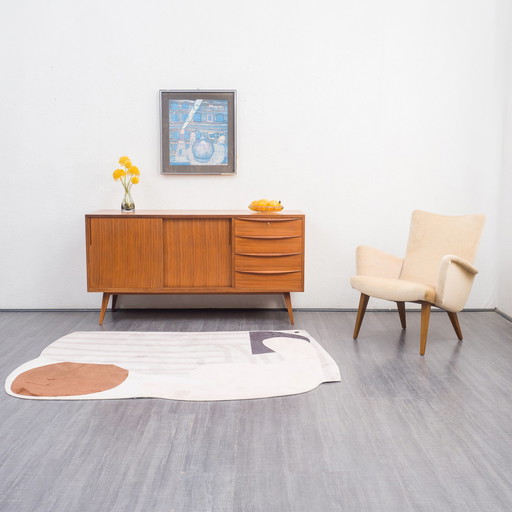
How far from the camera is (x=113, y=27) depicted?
4.69 m

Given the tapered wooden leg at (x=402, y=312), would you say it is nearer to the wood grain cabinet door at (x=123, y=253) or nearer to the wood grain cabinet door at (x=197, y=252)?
the wood grain cabinet door at (x=197, y=252)

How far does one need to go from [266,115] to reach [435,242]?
157cm

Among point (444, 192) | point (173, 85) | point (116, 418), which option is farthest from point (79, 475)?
point (444, 192)

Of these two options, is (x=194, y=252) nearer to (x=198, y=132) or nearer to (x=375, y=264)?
(x=198, y=132)

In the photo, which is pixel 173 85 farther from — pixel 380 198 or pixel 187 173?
pixel 380 198

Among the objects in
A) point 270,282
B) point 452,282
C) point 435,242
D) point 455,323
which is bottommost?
point 455,323

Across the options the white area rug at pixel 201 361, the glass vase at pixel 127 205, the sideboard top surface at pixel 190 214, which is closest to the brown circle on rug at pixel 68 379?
the white area rug at pixel 201 361

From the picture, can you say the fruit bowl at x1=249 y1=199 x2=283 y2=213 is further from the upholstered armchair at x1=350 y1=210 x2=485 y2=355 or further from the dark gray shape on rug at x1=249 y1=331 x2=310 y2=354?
the dark gray shape on rug at x1=249 y1=331 x2=310 y2=354

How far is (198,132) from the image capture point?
187 inches

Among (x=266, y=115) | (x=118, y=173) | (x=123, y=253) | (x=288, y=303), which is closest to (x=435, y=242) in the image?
(x=288, y=303)

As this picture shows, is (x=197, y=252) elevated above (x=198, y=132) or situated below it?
below

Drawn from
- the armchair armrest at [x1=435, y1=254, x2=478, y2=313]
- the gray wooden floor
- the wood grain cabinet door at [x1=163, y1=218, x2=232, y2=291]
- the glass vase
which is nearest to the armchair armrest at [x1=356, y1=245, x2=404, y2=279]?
the armchair armrest at [x1=435, y1=254, x2=478, y2=313]

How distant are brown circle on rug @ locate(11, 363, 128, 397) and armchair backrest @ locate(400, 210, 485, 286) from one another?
2.04 metres

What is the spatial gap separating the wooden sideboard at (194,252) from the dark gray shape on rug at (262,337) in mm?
364
